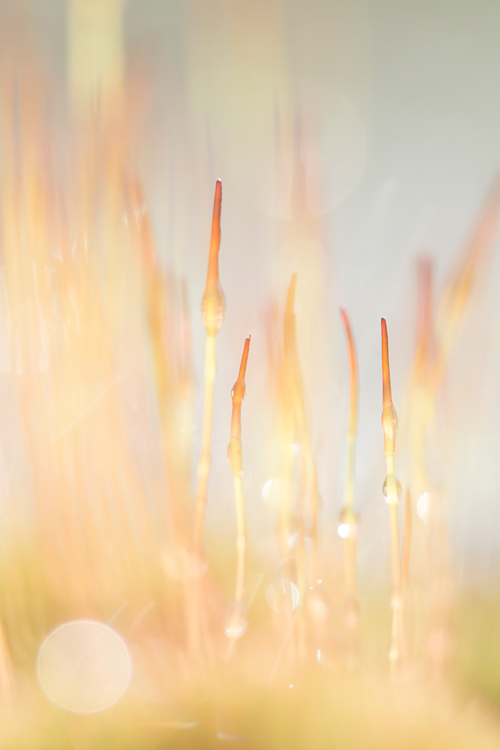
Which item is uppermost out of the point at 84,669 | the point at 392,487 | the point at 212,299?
the point at 212,299

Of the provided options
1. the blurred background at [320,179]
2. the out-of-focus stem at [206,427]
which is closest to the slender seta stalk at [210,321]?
the out-of-focus stem at [206,427]

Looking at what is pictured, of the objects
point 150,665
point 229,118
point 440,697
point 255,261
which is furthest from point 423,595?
point 229,118

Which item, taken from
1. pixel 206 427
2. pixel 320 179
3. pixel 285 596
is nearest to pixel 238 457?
pixel 206 427

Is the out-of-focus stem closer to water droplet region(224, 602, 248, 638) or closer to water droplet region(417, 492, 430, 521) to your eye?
water droplet region(224, 602, 248, 638)

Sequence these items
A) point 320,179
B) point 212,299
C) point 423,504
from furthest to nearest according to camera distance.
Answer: point 320,179 < point 423,504 < point 212,299

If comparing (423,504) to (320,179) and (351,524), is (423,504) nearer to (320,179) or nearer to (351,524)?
(351,524)

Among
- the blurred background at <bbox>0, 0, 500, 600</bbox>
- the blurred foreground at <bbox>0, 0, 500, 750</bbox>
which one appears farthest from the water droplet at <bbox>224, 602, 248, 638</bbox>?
the blurred background at <bbox>0, 0, 500, 600</bbox>

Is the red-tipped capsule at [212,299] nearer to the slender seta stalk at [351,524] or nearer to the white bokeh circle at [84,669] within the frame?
the slender seta stalk at [351,524]
